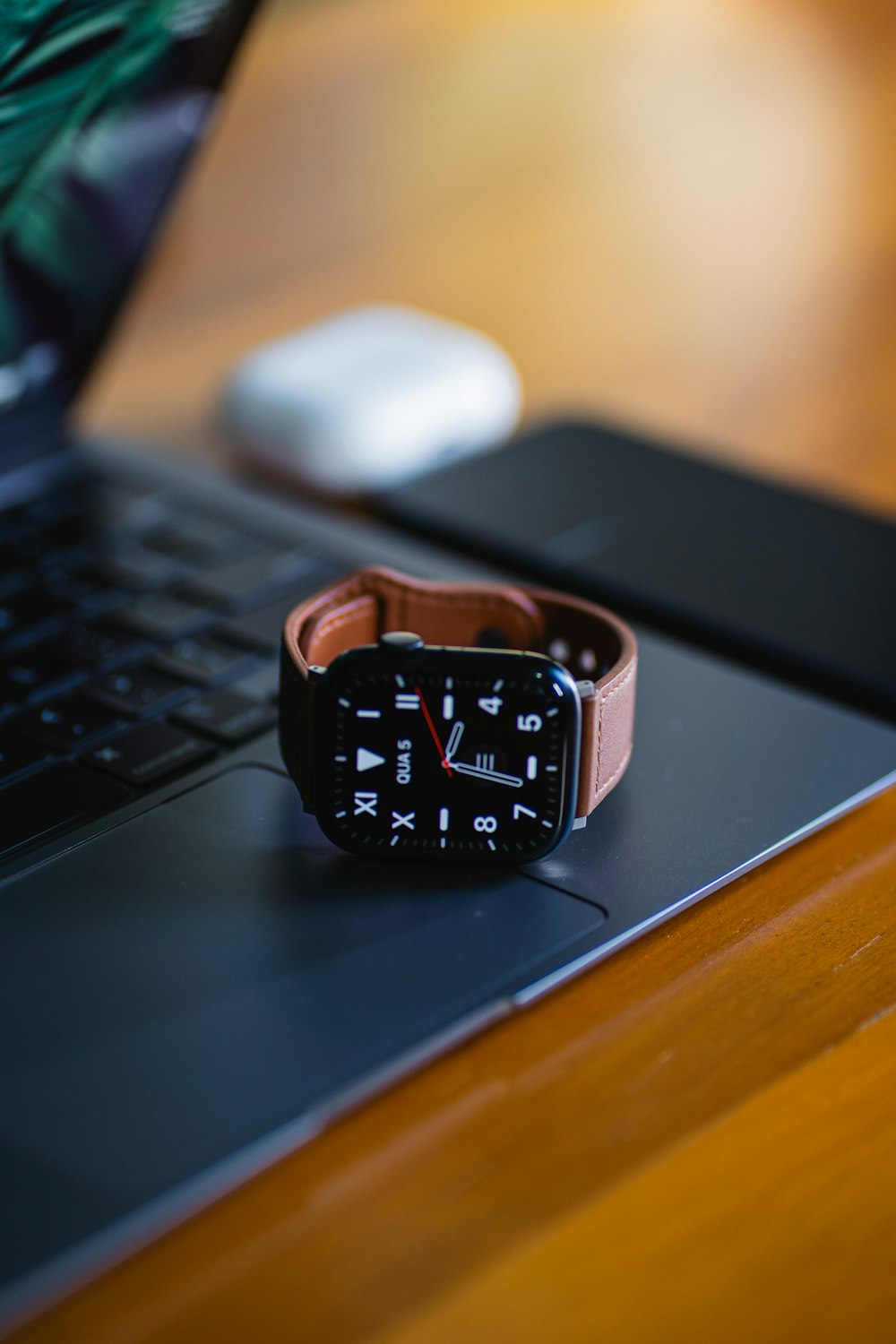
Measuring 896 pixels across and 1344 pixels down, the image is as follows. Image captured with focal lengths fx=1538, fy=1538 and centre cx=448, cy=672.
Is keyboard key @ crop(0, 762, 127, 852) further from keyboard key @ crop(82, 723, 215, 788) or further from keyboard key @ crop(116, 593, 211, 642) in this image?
keyboard key @ crop(116, 593, 211, 642)

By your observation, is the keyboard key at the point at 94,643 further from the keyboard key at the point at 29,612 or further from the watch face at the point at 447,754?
the watch face at the point at 447,754

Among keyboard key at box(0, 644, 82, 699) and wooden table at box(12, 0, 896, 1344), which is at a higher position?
keyboard key at box(0, 644, 82, 699)

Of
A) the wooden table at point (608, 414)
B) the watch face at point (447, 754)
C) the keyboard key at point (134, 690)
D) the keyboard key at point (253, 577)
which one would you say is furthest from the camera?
the keyboard key at point (253, 577)

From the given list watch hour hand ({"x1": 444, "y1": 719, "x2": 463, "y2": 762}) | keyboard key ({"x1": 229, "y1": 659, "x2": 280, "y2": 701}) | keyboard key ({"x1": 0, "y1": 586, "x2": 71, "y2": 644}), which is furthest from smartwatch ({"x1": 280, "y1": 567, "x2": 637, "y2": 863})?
keyboard key ({"x1": 0, "y1": 586, "x2": 71, "y2": 644})

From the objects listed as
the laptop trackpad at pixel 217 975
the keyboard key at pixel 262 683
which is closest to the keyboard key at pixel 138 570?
the keyboard key at pixel 262 683

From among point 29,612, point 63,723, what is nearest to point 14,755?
point 63,723

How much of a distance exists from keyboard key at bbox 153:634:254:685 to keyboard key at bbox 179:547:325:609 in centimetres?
4

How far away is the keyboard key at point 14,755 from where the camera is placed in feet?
2.07

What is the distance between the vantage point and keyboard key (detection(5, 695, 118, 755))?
25.8 inches

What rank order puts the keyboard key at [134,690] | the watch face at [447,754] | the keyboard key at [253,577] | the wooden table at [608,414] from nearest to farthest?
the wooden table at [608,414] → the watch face at [447,754] → the keyboard key at [134,690] → the keyboard key at [253,577]

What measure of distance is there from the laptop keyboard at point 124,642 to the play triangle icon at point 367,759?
10cm

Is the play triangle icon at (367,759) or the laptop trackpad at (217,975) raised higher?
Answer: the play triangle icon at (367,759)

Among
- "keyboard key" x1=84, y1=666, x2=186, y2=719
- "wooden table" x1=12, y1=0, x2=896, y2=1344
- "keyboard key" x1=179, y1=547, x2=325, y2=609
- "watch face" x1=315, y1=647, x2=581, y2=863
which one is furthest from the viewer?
"keyboard key" x1=179, y1=547, x2=325, y2=609

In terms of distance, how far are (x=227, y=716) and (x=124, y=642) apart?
0.09 meters
